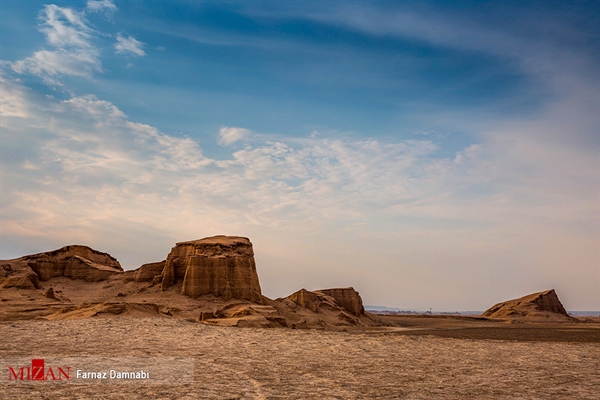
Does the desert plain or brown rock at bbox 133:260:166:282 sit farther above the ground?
brown rock at bbox 133:260:166:282

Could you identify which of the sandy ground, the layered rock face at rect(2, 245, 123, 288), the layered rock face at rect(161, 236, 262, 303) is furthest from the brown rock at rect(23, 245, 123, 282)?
the sandy ground

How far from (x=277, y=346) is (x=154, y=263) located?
39046 mm

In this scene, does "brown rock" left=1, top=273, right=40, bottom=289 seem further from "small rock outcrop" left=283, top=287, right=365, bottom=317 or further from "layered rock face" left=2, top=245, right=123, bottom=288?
"small rock outcrop" left=283, top=287, right=365, bottom=317

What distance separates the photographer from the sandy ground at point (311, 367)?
9000 mm

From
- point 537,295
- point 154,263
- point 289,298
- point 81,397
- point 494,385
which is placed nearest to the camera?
point 81,397

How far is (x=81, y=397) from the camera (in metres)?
7.99

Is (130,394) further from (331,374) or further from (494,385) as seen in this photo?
(494,385)

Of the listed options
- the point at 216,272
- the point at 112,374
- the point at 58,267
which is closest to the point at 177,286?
the point at 216,272

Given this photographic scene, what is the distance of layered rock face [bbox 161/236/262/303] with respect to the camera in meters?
47.9

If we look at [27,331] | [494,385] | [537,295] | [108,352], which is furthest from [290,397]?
[537,295]
